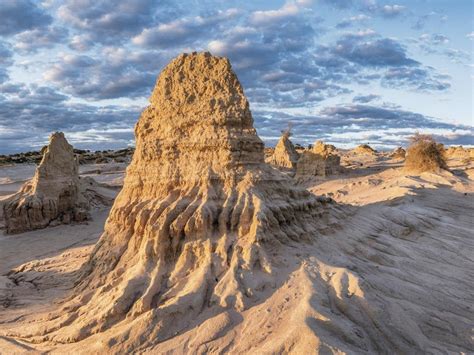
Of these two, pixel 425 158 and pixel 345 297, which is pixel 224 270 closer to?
pixel 345 297

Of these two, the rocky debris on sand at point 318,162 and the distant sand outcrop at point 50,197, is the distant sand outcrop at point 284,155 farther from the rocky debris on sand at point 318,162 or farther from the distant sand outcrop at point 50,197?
the distant sand outcrop at point 50,197

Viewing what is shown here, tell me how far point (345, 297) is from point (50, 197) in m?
12.6

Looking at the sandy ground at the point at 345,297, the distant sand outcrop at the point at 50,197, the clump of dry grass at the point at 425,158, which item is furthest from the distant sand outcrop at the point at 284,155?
the sandy ground at the point at 345,297

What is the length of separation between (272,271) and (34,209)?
11649mm

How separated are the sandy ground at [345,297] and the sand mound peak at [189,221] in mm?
238

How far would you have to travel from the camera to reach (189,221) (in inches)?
228

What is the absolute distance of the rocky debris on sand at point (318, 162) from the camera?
831 inches

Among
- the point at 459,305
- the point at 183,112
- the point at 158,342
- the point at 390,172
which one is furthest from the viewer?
the point at 390,172

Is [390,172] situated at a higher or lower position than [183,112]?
lower

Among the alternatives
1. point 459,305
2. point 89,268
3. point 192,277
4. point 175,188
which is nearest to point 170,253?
point 192,277

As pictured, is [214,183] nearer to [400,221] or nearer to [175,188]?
[175,188]

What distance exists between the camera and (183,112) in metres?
6.91

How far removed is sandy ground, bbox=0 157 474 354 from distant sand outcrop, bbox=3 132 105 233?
4.28 meters

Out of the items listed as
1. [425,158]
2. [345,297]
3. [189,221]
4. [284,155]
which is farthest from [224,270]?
[284,155]
